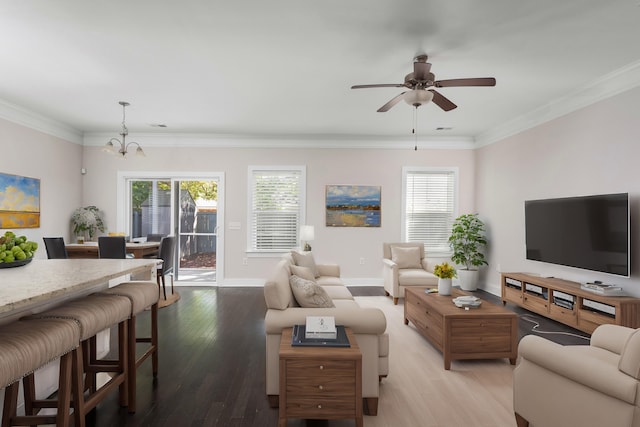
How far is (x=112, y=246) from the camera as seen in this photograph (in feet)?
15.3

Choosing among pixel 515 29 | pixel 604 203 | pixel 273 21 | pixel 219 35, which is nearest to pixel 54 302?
pixel 219 35

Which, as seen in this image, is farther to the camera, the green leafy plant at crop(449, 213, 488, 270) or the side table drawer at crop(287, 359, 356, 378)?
the green leafy plant at crop(449, 213, 488, 270)

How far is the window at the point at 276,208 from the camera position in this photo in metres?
6.50

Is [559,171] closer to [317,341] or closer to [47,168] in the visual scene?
[317,341]

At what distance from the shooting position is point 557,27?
2.82 m

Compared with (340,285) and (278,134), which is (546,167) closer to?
(340,285)

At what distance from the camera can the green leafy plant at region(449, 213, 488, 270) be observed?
19.8 feet

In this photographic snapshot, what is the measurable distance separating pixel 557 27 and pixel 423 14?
45.3 inches

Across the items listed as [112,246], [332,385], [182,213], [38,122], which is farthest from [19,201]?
[332,385]

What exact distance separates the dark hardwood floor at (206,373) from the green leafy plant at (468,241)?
1245 mm

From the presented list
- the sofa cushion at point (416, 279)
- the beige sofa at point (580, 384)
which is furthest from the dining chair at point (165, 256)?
the beige sofa at point (580, 384)

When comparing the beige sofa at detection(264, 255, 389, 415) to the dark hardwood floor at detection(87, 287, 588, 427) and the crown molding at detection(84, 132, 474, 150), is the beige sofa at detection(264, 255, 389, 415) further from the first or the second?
the crown molding at detection(84, 132, 474, 150)

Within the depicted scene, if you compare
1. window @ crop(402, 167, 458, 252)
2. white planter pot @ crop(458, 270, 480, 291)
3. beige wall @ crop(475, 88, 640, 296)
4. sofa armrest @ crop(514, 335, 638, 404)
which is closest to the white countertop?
sofa armrest @ crop(514, 335, 638, 404)

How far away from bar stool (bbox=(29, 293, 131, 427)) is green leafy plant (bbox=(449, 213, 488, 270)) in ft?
17.3
